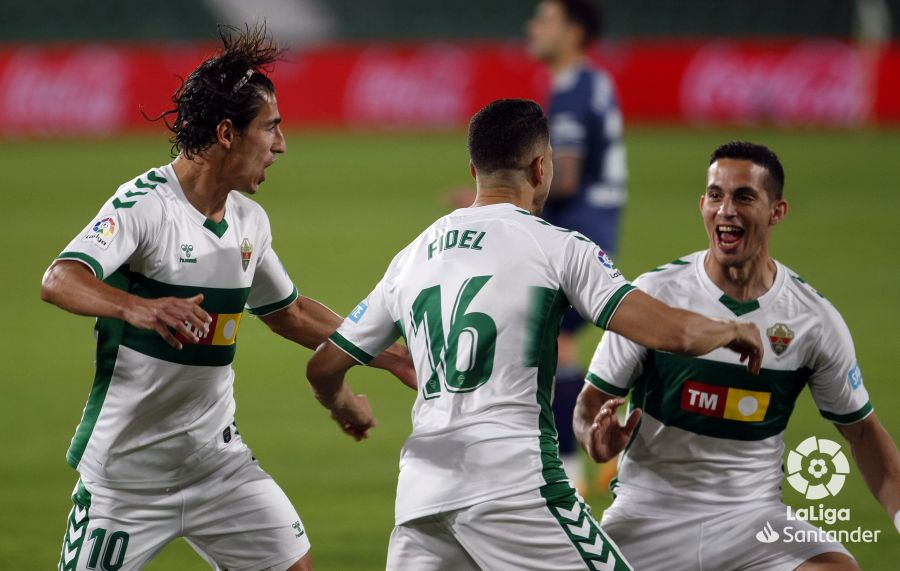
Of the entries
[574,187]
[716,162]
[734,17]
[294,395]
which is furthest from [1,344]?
[734,17]

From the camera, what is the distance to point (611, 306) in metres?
3.86

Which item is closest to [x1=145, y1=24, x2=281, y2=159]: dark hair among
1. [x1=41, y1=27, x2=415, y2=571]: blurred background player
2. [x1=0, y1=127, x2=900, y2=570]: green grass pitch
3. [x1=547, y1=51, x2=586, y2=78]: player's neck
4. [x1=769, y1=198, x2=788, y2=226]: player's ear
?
[x1=41, y1=27, x2=415, y2=571]: blurred background player

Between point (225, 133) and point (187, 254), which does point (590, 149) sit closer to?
point (225, 133)

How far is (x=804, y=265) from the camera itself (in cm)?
1442

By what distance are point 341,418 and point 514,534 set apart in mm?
1115

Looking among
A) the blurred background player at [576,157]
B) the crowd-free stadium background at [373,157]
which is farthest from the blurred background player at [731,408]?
the blurred background player at [576,157]

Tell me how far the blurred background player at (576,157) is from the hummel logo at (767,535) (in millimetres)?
2665

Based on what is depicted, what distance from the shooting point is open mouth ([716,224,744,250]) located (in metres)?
4.73

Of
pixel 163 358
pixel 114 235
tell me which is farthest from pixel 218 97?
pixel 163 358

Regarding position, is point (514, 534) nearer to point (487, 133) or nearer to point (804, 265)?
point (487, 133)

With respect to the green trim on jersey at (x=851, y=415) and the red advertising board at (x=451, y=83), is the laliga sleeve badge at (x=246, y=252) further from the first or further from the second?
the red advertising board at (x=451, y=83)

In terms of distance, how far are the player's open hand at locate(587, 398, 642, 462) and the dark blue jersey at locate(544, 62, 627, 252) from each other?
322cm

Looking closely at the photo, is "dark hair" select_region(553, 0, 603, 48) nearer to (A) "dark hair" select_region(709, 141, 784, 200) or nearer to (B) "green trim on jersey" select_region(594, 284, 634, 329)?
(A) "dark hair" select_region(709, 141, 784, 200)

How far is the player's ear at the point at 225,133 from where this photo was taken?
4613 mm
